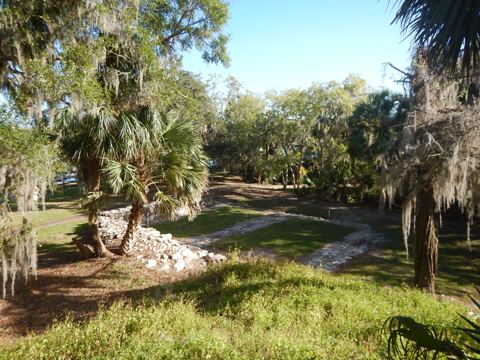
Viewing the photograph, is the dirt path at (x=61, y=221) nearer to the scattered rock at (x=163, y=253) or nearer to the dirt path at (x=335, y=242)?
the scattered rock at (x=163, y=253)

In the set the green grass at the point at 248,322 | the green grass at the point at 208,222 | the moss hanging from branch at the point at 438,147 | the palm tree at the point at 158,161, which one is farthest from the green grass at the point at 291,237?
the moss hanging from branch at the point at 438,147

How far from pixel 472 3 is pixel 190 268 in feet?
29.8

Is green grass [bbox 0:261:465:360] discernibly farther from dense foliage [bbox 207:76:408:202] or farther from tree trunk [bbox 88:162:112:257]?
dense foliage [bbox 207:76:408:202]

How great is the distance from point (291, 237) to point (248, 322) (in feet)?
28.7

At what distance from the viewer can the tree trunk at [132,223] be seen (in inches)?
376

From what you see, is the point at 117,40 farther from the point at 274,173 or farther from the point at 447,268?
the point at 274,173

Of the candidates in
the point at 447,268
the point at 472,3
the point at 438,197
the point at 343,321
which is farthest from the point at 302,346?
the point at 447,268

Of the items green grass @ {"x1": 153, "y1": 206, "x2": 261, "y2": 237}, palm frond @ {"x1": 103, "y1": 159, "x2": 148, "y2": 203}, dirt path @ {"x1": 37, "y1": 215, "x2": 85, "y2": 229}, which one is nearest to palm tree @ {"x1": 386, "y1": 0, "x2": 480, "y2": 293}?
palm frond @ {"x1": 103, "y1": 159, "x2": 148, "y2": 203}

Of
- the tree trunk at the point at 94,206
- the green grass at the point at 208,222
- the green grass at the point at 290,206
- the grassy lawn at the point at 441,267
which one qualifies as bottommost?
the grassy lawn at the point at 441,267

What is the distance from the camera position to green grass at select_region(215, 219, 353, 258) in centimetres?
1277

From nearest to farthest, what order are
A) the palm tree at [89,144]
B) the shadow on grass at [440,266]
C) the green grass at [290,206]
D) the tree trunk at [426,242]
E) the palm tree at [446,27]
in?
1. the palm tree at [446,27]
2. the palm tree at [89,144]
3. the tree trunk at [426,242]
4. the shadow on grass at [440,266]
5. the green grass at [290,206]

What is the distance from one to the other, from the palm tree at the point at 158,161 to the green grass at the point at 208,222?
5.36m

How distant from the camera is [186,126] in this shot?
9.41 meters

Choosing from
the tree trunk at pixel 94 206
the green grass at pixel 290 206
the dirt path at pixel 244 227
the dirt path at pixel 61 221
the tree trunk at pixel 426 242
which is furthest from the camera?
the green grass at pixel 290 206
